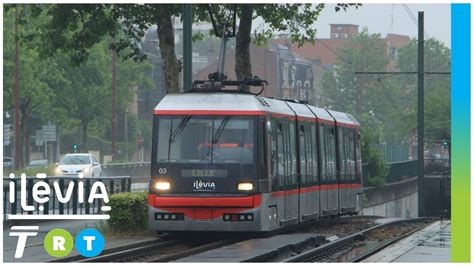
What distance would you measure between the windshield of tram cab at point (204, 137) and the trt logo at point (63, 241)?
6.53 feet

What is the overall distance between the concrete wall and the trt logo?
3552cm

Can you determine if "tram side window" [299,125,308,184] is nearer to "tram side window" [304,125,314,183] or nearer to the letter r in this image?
"tram side window" [304,125,314,183]

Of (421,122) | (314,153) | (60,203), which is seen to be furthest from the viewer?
(421,122)

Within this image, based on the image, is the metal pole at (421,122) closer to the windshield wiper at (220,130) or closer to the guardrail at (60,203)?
the guardrail at (60,203)

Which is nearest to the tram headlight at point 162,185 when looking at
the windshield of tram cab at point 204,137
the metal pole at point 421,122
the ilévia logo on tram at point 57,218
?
the windshield of tram cab at point 204,137

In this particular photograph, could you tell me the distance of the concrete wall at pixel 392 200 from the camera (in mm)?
66062

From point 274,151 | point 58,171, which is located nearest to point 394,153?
point 58,171

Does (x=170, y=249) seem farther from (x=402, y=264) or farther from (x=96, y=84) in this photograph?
(x=96, y=84)

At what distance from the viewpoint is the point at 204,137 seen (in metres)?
23.9

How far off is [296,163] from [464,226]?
515 inches

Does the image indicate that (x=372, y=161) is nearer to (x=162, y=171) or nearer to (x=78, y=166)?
(x=78, y=166)

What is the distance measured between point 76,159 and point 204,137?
41324mm

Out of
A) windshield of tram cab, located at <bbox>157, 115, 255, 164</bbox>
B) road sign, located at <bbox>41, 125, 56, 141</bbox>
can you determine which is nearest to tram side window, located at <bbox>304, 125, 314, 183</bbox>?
windshield of tram cab, located at <bbox>157, 115, 255, 164</bbox>

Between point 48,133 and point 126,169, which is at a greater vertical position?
point 48,133
